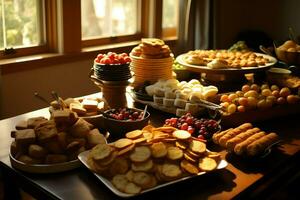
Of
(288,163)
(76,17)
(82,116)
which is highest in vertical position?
(76,17)

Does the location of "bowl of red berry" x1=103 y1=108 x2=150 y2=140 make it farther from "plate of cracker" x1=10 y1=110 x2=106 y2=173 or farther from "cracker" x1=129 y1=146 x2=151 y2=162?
"cracker" x1=129 y1=146 x2=151 y2=162

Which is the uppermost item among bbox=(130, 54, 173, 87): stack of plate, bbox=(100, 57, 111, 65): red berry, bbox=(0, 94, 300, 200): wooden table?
bbox=(100, 57, 111, 65): red berry

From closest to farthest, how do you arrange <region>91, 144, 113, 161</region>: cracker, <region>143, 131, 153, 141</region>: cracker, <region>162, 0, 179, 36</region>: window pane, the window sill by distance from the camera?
1. <region>91, 144, 113, 161</region>: cracker
2. <region>143, 131, 153, 141</region>: cracker
3. the window sill
4. <region>162, 0, 179, 36</region>: window pane

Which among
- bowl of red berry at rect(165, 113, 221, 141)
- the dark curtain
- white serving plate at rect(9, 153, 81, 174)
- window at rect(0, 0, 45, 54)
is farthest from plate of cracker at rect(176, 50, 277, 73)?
the dark curtain

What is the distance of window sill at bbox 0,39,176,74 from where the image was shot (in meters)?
2.68

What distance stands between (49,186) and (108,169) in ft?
0.54

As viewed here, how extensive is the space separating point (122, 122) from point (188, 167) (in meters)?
0.36

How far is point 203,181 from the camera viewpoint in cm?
123

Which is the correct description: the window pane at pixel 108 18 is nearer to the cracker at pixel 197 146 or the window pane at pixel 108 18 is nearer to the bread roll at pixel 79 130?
the bread roll at pixel 79 130

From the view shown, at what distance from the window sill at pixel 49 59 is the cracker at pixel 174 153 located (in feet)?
5.56

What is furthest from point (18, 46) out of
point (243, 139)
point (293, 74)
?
point (243, 139)

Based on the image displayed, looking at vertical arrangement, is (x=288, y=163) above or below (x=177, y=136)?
below

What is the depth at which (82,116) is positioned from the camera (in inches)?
60.6

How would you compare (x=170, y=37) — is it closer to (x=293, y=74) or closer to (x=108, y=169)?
(x=293, y=74)
